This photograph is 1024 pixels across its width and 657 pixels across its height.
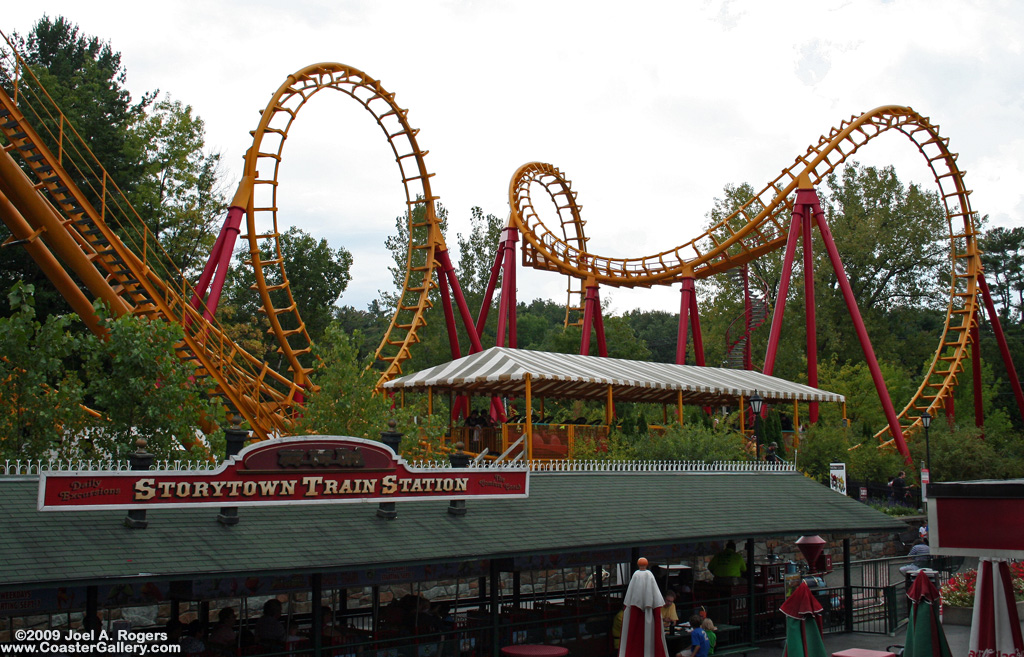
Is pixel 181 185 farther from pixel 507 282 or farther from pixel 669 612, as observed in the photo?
pixel 669 612

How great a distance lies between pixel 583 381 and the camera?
20.8 meters

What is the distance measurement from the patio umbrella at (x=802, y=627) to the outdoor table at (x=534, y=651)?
9.91 ft

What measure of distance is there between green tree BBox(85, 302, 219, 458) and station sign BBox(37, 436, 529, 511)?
2839 mm

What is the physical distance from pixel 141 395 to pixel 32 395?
1356 mm

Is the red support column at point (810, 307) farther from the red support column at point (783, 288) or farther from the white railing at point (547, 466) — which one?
the white railing at point (547, 466)

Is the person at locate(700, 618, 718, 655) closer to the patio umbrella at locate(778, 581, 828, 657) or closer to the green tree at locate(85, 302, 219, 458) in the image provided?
the patio umbrella at locate(778, 581, 828, 657)

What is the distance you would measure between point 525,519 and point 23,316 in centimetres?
Answer: 742

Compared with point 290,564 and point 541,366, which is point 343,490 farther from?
point 541,366

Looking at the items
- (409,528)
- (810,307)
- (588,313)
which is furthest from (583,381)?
(588,313)

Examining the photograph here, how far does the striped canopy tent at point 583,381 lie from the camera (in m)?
19.9

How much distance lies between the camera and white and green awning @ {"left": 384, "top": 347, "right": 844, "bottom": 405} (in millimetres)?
19938

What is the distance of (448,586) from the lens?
2173 cm

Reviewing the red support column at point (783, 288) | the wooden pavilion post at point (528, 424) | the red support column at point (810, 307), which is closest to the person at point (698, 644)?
the wooden pavilion post at point (528, 424)

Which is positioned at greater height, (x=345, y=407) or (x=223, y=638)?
(x=345, y=407)
